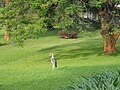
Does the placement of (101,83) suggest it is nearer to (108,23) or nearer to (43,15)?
(43,15)

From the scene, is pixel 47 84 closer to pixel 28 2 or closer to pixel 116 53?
pixel 28 2

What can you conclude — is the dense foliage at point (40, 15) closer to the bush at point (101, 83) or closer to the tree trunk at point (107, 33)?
the tree trunk at point (107, 33)

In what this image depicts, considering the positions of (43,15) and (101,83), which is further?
(43,15)

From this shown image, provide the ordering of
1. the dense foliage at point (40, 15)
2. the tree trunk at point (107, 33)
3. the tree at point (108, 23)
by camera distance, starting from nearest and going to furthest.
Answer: the dense foliage at point (40, 15), the tree at point (108, 23), the tree trunk at point (107, 33)

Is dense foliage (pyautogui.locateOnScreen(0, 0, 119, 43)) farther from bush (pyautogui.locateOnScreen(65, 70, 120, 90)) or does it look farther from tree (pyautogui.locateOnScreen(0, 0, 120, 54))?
bush (pyautogui.locateOnScreen(65, 70, 120, 90))

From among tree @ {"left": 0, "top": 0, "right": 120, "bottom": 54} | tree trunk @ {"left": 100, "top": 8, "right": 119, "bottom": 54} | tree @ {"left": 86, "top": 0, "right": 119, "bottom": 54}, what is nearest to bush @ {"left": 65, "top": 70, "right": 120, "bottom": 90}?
tree @ {"left": 0, "top": 0, "right": 120, "bottom": 54}

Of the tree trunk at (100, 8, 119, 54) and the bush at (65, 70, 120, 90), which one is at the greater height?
the bush at (65, 70, 120, 90)

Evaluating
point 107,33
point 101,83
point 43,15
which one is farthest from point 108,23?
point 101,83

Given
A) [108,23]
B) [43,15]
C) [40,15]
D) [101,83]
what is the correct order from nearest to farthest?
[101,83], [40,15], [43,15], [108,23]

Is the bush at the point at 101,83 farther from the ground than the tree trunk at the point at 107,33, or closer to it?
farther from the ground

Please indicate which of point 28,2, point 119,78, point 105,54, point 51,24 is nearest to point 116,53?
point 105,54

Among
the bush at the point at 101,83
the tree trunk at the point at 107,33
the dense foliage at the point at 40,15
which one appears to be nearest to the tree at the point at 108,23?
the tree trunk at the point at 107,33

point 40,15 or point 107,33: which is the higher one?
point 40,15

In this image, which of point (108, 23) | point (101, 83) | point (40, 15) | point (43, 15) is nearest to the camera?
point (101, 83)
